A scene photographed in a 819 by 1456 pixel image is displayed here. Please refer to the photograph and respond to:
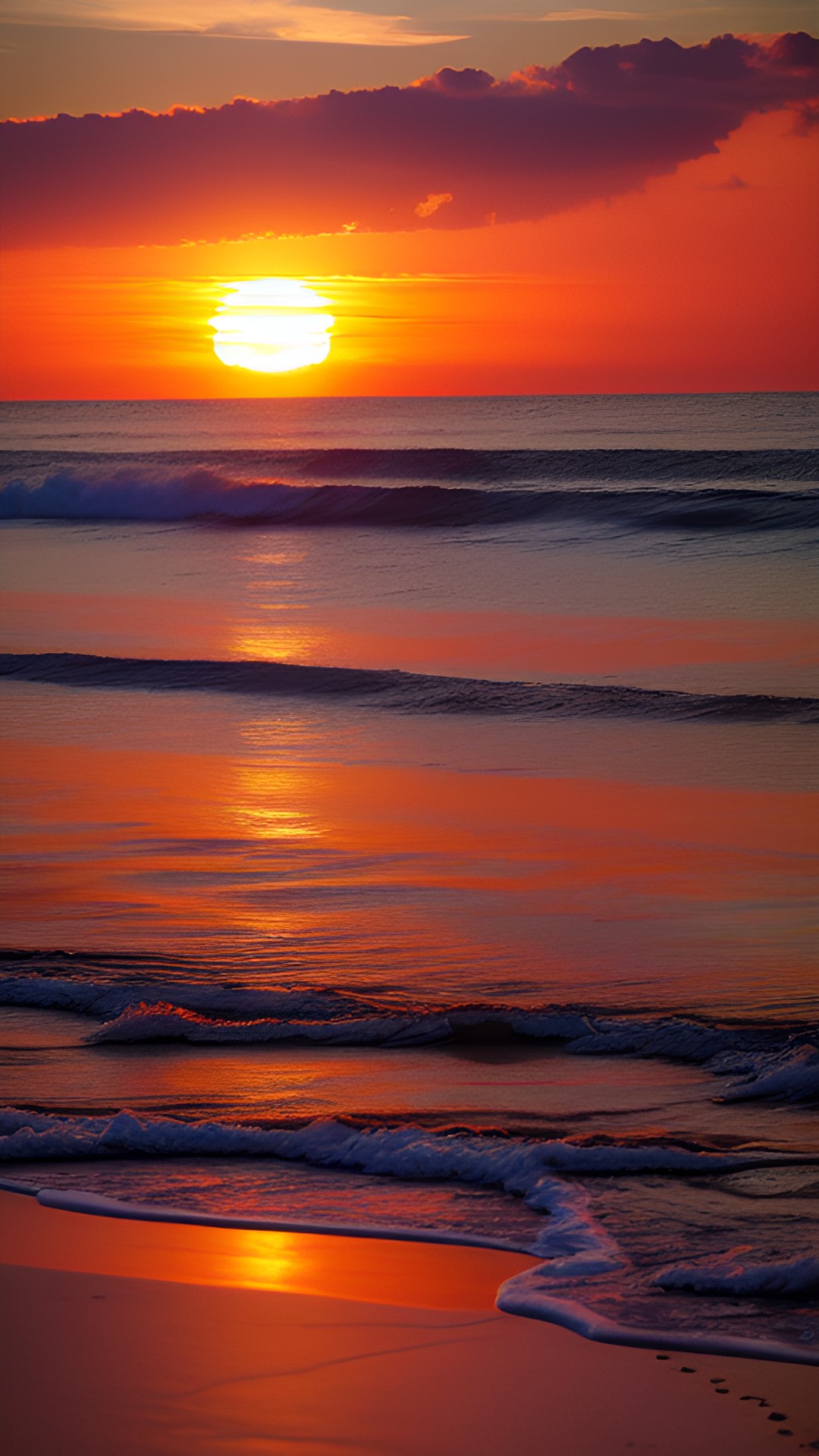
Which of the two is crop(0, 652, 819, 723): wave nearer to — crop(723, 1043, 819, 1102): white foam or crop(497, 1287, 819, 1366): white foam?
crop(723, 1043, 819, 1102): white foam

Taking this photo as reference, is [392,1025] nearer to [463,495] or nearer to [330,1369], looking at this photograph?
[330,1369]

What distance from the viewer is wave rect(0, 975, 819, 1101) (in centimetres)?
422

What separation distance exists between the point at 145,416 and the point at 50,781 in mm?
63793

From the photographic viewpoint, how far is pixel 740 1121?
12.5 ft

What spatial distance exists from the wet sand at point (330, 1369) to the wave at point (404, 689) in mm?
7353

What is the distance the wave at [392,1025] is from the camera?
4.22 meters

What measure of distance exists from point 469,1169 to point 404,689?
8.02 m

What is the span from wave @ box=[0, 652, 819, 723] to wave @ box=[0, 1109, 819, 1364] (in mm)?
6593

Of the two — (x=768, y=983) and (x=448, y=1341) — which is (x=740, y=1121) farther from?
(x=448, y=1341)

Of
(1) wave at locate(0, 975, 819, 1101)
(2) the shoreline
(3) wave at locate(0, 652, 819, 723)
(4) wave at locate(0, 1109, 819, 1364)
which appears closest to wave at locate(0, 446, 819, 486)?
(3) wave at locate(0, 652, 819, 723)

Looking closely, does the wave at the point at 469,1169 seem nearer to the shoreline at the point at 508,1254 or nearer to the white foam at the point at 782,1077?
the shoreline at the point at 508,1254

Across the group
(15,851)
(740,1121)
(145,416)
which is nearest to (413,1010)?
(740,1121)

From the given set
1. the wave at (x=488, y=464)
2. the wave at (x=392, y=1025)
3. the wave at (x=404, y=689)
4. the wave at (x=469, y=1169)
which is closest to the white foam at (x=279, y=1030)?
the wave at (x=392, y=1025)

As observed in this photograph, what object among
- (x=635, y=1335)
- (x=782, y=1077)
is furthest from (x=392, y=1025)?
(x=635, y=1335)
